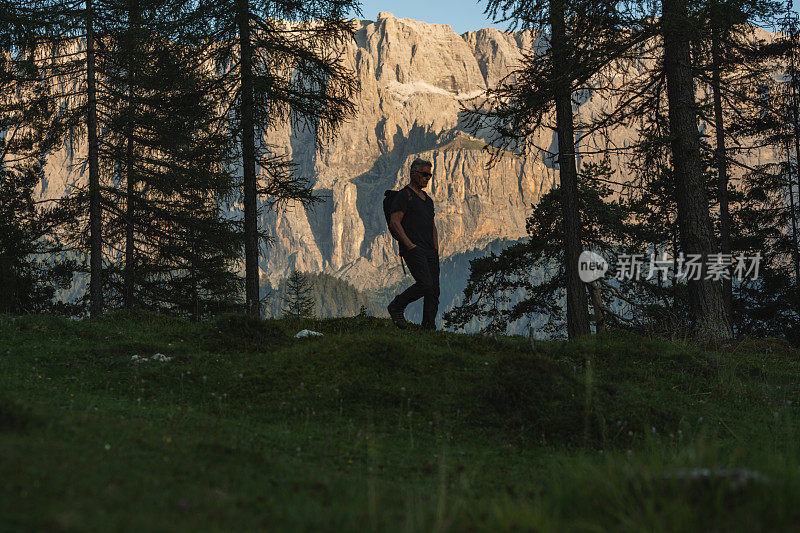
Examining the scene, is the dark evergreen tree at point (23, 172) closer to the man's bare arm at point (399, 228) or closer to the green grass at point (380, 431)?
the green grass at point (380, 431)

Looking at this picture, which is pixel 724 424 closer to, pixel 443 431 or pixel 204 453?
pixel 443 431

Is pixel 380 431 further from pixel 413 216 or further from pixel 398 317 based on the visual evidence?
pixel 413 216

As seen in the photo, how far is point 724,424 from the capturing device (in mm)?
5984

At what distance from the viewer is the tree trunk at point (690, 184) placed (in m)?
11.4

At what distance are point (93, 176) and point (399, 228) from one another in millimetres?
11668

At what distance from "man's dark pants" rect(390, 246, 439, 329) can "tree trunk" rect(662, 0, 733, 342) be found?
19.0ft

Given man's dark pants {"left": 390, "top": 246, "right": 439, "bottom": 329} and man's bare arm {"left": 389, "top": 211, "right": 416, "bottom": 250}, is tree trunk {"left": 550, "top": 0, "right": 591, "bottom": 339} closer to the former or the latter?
man's dark pants {"left": 390, "top": 246, "right": 439, "bottom": 329}

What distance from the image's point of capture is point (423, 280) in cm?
902

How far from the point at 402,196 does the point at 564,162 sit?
15.9ft

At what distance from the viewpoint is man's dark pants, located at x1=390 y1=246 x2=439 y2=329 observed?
29.6 ft

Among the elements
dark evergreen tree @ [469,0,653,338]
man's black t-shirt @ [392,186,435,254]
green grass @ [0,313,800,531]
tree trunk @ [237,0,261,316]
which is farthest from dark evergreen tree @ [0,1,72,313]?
dark evergreen tree @ [469,0,653,338]

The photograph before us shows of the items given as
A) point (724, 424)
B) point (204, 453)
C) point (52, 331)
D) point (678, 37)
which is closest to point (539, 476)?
point (204, 453)

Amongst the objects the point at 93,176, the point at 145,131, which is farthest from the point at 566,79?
the point at 145,131

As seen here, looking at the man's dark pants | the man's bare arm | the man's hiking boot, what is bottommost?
the man's hiking boot
